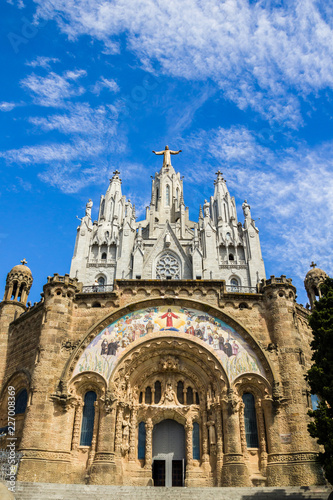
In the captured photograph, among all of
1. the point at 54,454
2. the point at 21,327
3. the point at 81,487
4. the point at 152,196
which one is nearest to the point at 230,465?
the point at 81,487

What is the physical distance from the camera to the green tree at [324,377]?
1495 cm

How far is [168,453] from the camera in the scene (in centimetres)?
2075

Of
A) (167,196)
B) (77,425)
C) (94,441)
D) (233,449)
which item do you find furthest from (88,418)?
(167,196)

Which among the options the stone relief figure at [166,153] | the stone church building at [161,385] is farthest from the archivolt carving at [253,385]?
the stone relief figure at [166,153]

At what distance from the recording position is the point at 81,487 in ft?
55.0

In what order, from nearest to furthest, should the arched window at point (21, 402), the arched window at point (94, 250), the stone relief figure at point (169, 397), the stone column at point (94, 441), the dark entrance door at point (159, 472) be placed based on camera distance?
the stone column at point (94, 441) → the dark entrance door at point (159, 472) → the arched window at point (21, 402) → the stone relief figure at point (169, 397) → the arched window at point (94, 250)

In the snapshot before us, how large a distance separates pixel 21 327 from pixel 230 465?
14.0 meters

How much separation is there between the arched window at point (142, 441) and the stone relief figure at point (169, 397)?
1.55 meters

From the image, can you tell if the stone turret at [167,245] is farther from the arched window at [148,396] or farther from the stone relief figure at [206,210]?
the arched window at [148,396]

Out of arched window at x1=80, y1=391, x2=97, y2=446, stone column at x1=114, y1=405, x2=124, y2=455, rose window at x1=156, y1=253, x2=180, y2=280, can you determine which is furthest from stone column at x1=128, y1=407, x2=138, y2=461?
rose window at x1=156, y1=253, x2=180, y2=280

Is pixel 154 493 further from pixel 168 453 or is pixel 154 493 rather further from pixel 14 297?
pixel 14 297

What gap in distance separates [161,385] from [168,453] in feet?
11.1

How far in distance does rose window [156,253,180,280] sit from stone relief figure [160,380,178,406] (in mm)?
21524

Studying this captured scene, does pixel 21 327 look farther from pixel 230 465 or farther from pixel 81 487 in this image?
pixel 230 465
